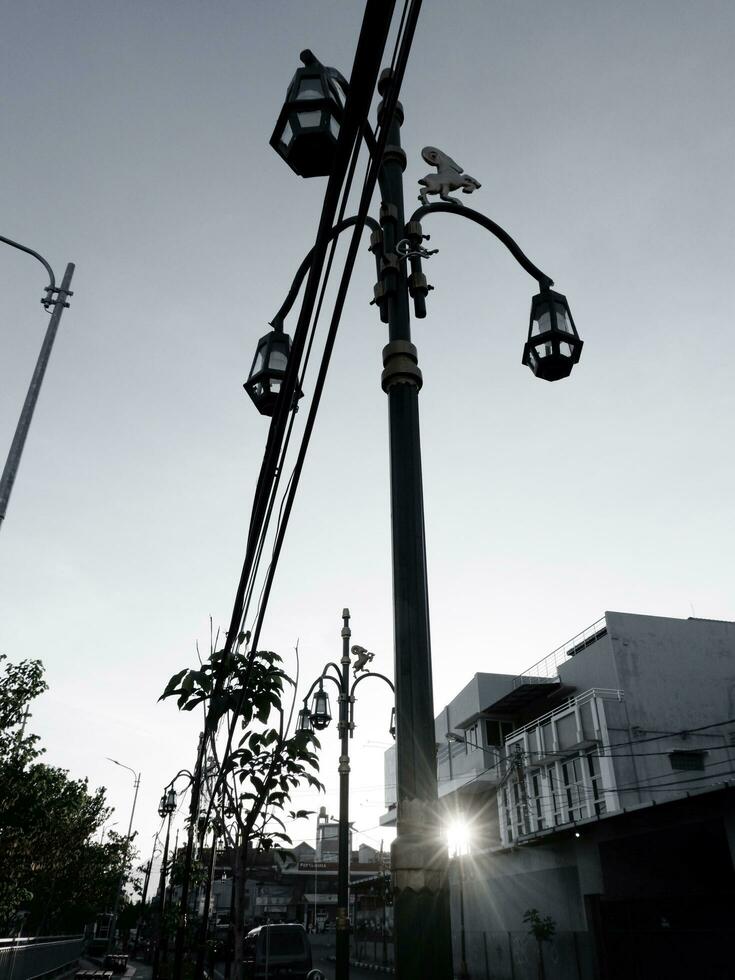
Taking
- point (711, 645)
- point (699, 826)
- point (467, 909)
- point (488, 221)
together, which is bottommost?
point (467, 909)

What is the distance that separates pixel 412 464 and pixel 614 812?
19.9 m

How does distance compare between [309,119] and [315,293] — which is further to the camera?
[315,293]

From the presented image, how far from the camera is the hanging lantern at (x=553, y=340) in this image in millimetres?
5215

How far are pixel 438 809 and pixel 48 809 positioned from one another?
30880 mm

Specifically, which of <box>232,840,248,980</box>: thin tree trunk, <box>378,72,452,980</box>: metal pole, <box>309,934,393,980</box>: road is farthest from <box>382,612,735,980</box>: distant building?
<box>378,72,452,980</box>: metal pole

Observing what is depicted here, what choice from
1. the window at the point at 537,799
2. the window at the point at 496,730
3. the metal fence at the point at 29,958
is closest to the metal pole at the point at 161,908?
the metal fence at the point at 29,958

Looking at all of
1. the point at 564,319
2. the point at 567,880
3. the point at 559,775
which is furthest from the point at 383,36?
the point at 559,775

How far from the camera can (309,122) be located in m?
4.10

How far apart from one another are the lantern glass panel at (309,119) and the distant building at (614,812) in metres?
17.7

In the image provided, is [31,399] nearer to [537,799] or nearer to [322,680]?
[322,680]

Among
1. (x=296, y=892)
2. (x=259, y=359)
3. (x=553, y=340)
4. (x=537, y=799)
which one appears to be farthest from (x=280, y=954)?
(x=296, y=892)

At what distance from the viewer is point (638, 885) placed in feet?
73.4

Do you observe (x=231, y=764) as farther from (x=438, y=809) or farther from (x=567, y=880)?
Result: (x=567, y=880)

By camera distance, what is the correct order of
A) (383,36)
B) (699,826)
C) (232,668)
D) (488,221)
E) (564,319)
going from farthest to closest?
1. (699,826)
2. (232,668)
3. (488,221)
4. (564,319)
5. (383,36)
